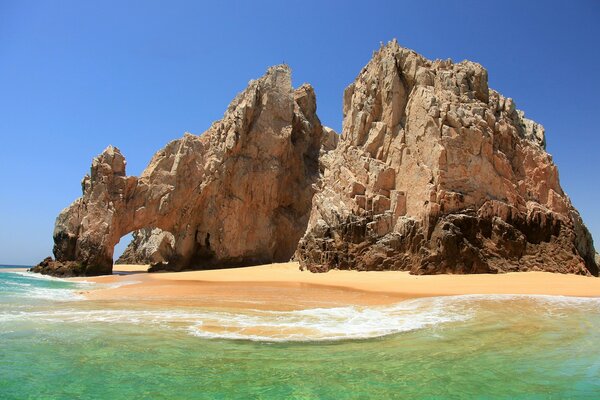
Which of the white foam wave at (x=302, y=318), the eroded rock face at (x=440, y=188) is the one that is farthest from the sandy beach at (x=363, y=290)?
the eroded rock face at (x=440, y=188)

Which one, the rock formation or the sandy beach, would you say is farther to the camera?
the rock formation

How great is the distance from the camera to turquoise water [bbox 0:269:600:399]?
4145 mm

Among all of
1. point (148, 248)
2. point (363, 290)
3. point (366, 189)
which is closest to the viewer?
point (363, 290)

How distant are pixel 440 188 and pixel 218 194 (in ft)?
52.7

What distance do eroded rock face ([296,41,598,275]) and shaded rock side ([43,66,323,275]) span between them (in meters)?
7.32

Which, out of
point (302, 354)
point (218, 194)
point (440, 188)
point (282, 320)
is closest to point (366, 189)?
point (440, 188)

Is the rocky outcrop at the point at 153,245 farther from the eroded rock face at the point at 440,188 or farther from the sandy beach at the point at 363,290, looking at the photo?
the sandy beach at the point at 363,290

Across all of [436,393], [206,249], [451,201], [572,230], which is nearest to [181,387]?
[436,393]

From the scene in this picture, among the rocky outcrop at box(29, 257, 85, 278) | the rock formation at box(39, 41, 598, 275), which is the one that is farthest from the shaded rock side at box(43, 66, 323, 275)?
the rocky outcrop at box(29, 257, 85, 278)

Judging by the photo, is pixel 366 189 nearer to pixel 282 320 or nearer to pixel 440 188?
pixel 440 188

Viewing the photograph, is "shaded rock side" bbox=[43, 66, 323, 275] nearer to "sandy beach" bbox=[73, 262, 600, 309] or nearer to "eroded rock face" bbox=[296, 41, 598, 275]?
"eroded rock face" bbox=[296, 41, 598, 275]

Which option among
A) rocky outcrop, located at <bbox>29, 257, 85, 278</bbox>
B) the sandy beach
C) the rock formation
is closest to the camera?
the sandy beach

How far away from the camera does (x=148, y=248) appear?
38.9 m

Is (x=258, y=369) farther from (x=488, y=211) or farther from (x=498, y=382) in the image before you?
(x=488, y=211)
